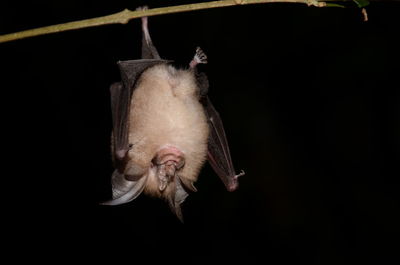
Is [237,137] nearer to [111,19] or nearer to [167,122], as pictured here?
[167,122]

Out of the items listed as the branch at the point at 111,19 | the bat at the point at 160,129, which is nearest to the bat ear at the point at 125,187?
the bat at the point at 160,129

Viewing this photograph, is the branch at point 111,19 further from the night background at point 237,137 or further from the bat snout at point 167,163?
the night background at point 237,137

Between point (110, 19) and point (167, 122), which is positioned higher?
point (110, 19)

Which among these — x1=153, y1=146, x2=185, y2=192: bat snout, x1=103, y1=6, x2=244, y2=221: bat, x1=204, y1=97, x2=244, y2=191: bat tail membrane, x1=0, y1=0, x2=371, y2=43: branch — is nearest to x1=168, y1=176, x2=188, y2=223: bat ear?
x1=103, y1=6, x2=244, y2=221: bat

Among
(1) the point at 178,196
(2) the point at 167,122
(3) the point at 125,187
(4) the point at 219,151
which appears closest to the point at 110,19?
(2) the point at 167,122

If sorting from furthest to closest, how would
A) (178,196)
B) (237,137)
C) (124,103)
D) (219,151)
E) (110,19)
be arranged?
(237,137) < (219,151) < (178,196) < (124,103) < (110,19)

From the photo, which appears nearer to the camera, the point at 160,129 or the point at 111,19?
the point at 111,19

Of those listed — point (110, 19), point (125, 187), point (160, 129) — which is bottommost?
point (125, 187)

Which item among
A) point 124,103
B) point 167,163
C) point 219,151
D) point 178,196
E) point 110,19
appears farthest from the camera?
point 219,151
